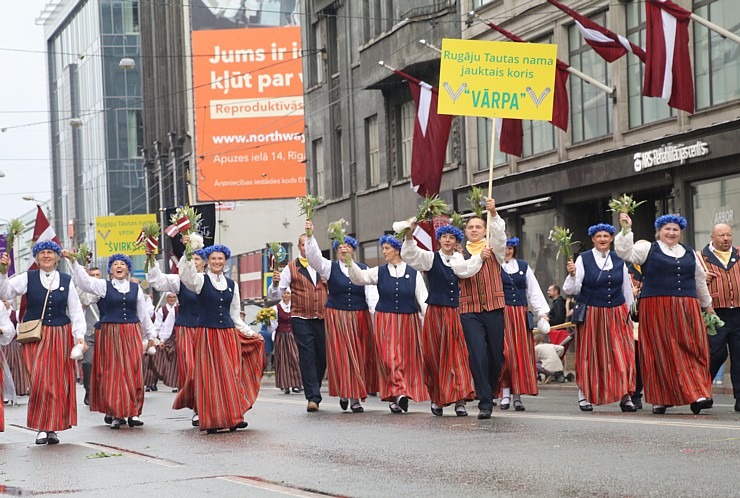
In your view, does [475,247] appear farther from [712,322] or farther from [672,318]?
[712,322]

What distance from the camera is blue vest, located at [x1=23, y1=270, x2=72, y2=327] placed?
13883mm

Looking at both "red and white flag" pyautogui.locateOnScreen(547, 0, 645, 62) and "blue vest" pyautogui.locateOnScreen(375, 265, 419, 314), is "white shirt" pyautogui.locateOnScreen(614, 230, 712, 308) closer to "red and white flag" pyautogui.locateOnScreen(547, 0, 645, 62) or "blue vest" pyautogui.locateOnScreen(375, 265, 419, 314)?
"blue vest" pyautogui.locateOnScreen(375, 265, 419, 314)

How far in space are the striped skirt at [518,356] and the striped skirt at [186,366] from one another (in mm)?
3138

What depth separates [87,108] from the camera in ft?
281

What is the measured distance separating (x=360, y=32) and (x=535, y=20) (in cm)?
1001

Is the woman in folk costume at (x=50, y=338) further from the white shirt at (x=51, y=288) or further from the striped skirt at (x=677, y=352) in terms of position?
the striped skirt at (x=677, y=352)

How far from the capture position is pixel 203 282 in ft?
46.1

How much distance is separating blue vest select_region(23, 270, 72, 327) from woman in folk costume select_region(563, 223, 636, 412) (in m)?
4.99

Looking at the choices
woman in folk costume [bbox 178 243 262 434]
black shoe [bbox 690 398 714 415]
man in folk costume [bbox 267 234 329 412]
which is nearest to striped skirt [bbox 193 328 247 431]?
woman in folk costume [bbox 178 243 262 434]

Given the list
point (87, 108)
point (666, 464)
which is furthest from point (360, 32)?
point (87, 108)

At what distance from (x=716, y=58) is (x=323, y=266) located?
9.89 meters

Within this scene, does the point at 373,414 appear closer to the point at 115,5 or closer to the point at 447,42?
the point at 447,42

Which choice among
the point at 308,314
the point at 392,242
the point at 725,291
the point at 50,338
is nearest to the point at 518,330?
the point at 392,242

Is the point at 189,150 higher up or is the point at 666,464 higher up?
the point at 189,150
